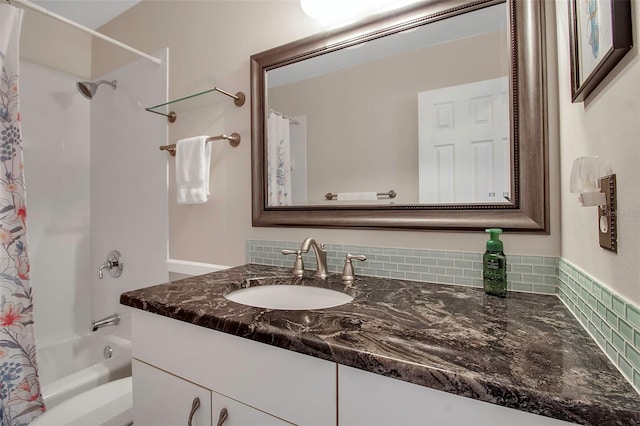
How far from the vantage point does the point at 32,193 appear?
6.52 ft

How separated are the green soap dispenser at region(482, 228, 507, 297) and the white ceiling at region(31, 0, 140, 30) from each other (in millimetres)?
2330

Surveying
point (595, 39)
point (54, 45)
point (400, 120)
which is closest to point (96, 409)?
point (400, 120)

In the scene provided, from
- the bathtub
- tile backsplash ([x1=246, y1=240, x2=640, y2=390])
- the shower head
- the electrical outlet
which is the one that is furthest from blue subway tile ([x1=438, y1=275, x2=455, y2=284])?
the shower head

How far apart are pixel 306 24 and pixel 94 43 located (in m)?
1.84

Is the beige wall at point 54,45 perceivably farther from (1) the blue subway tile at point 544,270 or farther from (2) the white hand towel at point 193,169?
(1) the blue subway tile at point 544,270

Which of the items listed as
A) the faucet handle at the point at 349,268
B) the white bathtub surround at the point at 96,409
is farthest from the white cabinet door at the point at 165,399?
the faucet handle at the point at 349,268

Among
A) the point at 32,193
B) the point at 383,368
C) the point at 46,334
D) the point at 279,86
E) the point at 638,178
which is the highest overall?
the point at 279,86

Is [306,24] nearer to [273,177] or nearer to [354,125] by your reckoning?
[354,125]

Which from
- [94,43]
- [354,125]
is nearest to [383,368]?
[354,125]

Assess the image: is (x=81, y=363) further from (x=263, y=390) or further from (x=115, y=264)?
(x=263, y=390)

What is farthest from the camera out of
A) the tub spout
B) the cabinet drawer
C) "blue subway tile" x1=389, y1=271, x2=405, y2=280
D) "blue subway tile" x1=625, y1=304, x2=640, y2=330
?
the tub spout

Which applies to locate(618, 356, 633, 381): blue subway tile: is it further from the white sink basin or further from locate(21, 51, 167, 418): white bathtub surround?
locate(21, 51, 167, 418): white bathtub surround

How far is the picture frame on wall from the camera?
44 cm

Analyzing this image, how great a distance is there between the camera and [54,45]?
206 centimetres
